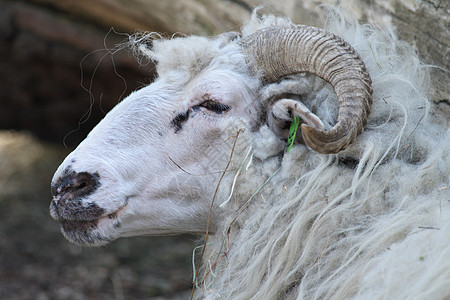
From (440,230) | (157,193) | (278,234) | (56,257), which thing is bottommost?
(56,257)

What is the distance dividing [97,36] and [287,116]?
4438 millimetres

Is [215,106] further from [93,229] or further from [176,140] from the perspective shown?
→ [93,229]

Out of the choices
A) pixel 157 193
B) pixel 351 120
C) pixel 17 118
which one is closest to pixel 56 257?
pixel 17 118

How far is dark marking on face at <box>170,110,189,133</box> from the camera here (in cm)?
277

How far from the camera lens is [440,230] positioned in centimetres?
218

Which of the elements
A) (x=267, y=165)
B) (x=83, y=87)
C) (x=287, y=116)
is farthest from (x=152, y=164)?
(x=83, y=87)

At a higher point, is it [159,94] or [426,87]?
[426,87]

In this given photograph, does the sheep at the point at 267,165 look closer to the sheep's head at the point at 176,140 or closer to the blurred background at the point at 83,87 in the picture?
the sheep's head at the point at 176,140

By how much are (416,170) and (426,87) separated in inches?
30.4

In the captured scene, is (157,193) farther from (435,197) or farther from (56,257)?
(56,257)

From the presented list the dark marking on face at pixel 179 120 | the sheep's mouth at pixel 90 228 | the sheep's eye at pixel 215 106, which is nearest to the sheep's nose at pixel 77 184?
the sheep's mouth at pixel 90 228

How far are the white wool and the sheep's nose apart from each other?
71 cm

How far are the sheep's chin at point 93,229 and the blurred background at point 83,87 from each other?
1.99 ft

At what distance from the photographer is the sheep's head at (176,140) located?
8.74 ft
